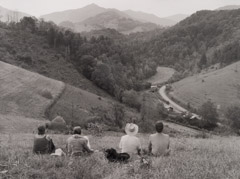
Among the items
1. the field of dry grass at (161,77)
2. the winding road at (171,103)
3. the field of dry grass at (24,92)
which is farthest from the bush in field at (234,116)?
the field of dry grass at (161,77)

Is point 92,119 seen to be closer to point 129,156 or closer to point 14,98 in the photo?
point 14,98

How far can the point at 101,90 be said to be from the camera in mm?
110750

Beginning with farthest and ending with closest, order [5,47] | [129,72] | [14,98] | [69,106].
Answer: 1. [129,72]
2. [5,47]
3. [69,106]
4. [14,98]

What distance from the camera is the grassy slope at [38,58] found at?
334 feet

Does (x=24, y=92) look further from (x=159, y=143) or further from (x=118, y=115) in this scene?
(x=159, y=143)

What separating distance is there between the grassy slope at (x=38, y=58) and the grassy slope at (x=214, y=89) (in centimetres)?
3569

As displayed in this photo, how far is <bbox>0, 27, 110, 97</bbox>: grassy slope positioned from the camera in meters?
102

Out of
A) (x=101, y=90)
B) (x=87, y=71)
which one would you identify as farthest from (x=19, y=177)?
(x=87, y=71)

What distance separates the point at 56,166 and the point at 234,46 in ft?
587

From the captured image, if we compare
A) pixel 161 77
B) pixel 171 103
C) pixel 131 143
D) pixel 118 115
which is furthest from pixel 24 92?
pixel 161 77

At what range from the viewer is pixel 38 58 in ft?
363

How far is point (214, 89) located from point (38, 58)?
72160 millimetres

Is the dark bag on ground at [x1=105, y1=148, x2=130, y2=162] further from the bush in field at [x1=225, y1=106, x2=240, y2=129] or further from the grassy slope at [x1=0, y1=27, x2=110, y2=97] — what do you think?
the grassy slope at [x1=0, y1=27, x2=110, y2=97]

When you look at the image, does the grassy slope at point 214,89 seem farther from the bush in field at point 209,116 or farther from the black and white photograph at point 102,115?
the bush in field at point 209,116
